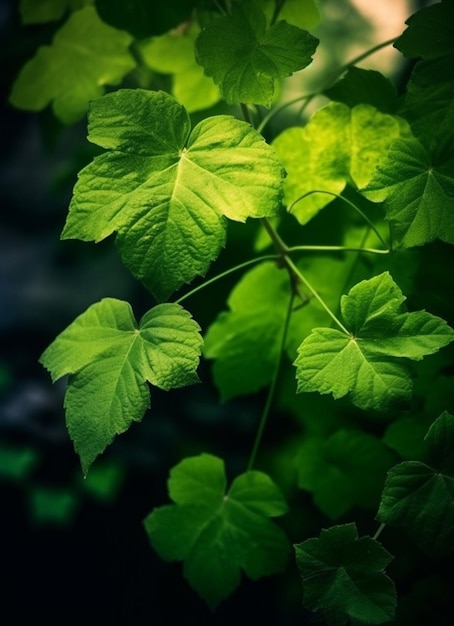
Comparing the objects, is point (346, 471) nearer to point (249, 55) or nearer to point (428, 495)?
point (428, 495)

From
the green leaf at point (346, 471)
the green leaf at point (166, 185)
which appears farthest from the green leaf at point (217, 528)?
the green leaf at point (166, 185)

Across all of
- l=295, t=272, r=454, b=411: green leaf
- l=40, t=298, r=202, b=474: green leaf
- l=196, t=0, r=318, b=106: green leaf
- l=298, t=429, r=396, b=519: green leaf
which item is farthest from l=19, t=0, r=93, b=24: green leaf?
l=298, t=429, r=396, b=519: green leaf

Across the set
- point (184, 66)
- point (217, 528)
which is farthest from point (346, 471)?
point (184, 66)

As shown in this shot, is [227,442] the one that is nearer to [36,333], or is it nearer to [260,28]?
[36,333]

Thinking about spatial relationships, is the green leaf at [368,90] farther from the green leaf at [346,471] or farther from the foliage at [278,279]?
the green leaf at [346,471]

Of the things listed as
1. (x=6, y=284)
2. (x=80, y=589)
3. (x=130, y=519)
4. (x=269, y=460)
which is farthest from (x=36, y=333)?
(x=269, y=460)

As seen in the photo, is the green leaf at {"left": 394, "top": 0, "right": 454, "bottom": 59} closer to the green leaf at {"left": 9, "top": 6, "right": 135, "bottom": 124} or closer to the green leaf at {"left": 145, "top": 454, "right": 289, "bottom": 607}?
the green leaf at {"left": 9, "top": 6, "right": 135, "bottom": 124}
